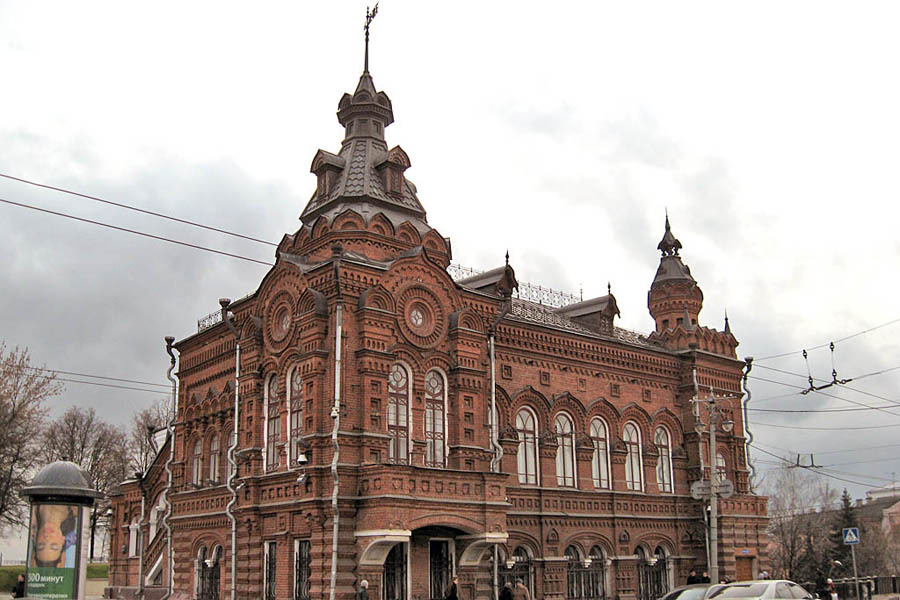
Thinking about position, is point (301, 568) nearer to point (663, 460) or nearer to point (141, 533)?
point (141, 533)

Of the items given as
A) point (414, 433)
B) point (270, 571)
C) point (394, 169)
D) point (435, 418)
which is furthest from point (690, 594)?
point (394, 169)

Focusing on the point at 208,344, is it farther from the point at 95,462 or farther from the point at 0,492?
the point at 95,462

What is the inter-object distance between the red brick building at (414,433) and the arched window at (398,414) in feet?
0.18

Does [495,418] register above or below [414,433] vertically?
above

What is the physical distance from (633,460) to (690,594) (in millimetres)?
12399

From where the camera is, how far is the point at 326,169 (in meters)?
29.4

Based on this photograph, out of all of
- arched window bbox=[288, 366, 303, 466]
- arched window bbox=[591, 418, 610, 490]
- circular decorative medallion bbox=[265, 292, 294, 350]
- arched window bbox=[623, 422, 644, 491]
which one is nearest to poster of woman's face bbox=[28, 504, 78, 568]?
arched window bbox=[288, 366, 303, 466]

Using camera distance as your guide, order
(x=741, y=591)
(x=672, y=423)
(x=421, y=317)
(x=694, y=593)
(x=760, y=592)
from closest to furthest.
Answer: (x=760, y=592)
(x=741, y=591)
(x=694, y=593)
(x=421, y=317)
(x=672, y=423)

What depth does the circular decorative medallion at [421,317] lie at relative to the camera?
26.2 metres

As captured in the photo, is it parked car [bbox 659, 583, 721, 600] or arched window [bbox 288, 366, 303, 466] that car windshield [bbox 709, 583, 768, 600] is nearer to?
parked car [bbox 659, 583, 721, 600]

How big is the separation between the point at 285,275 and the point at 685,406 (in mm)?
16655

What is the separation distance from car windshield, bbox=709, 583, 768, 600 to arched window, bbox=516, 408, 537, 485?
34.0 feet

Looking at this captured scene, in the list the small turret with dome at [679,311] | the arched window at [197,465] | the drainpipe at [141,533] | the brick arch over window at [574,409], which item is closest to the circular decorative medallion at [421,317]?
the brick arch over window at [574,409]

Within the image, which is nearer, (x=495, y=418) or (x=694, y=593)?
(x=694, y=593)
